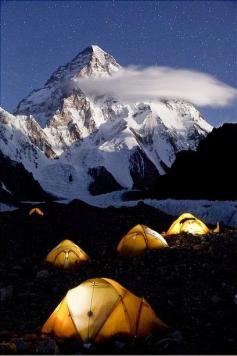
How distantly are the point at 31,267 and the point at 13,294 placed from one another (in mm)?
4378

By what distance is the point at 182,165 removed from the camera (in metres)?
78.0

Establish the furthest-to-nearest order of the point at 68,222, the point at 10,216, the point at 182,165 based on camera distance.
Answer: the point at 182,165 < the point at 10,216 < the point at 68,222

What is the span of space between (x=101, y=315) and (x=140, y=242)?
27.7 feet

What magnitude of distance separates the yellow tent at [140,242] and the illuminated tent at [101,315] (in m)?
7.57

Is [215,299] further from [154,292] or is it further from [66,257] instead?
[66,257]

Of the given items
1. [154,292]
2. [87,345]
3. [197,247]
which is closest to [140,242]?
[197,247]

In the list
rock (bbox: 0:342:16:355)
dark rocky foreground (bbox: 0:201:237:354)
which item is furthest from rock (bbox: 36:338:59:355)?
rock (bbox: 0:342:16:355)

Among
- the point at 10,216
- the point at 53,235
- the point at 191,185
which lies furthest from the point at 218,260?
the point at 191,185

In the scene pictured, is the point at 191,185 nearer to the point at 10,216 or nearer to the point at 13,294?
the point at 10,216

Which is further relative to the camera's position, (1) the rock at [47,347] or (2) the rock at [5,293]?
(2) the rock at [5,293]

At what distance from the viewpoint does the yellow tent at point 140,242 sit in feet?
68.9

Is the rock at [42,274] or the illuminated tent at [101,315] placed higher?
the rock at [42,274]

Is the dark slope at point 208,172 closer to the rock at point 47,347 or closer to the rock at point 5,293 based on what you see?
the rock at point 5,293

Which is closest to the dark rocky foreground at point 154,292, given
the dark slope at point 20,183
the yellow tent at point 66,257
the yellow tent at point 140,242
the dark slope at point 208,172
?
the yellow tent at point 66,257
